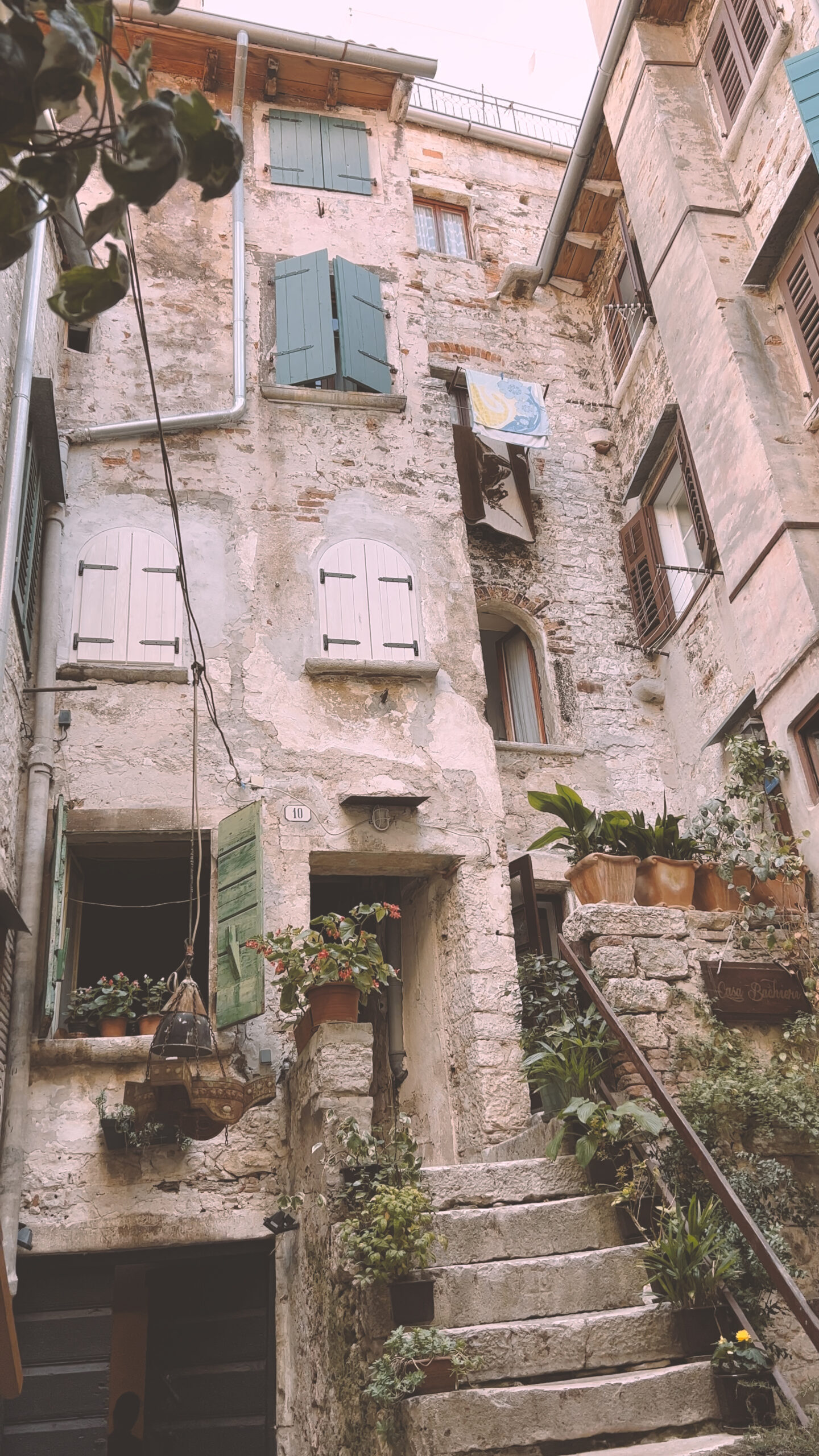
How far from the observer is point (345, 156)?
38.8 feet

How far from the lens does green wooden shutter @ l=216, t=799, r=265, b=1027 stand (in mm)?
7254

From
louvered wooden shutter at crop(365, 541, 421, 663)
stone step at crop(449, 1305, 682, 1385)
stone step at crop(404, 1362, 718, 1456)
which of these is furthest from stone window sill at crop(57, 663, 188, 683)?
stone step at crop(404, 1362, 718, 1456)

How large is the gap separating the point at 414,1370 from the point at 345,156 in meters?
11.1

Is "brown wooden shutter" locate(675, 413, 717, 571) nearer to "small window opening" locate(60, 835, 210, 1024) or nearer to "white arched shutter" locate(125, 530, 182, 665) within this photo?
"white arched shutter" locate(125, 530, 182, 665)

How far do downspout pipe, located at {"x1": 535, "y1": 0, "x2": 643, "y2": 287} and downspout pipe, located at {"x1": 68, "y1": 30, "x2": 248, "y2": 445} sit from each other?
3.38m

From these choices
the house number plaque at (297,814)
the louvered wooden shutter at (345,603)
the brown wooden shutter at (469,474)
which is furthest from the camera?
the brown wooden shutter at (469,474)

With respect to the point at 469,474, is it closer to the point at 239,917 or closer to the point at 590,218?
the point at 590,218

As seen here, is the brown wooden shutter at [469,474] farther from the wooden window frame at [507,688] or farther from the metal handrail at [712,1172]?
the metal handrail at [712,1172]

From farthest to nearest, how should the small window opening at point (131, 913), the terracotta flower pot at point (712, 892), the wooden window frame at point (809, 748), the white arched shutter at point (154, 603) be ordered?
the white arched shutter at point (154, 603)
the small window opening at point (131, 913)
the wooden window frame at point (809, 748)
the terracotta flower pot at point (712, 892)

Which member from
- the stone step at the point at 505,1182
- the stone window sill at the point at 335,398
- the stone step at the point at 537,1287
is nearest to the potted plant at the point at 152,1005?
the stone step at the point at 505,1182

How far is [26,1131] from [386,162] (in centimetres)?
985

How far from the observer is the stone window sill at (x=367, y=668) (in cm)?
892

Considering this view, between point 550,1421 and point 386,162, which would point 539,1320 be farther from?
point 386,162

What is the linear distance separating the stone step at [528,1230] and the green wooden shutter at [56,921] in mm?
2927
